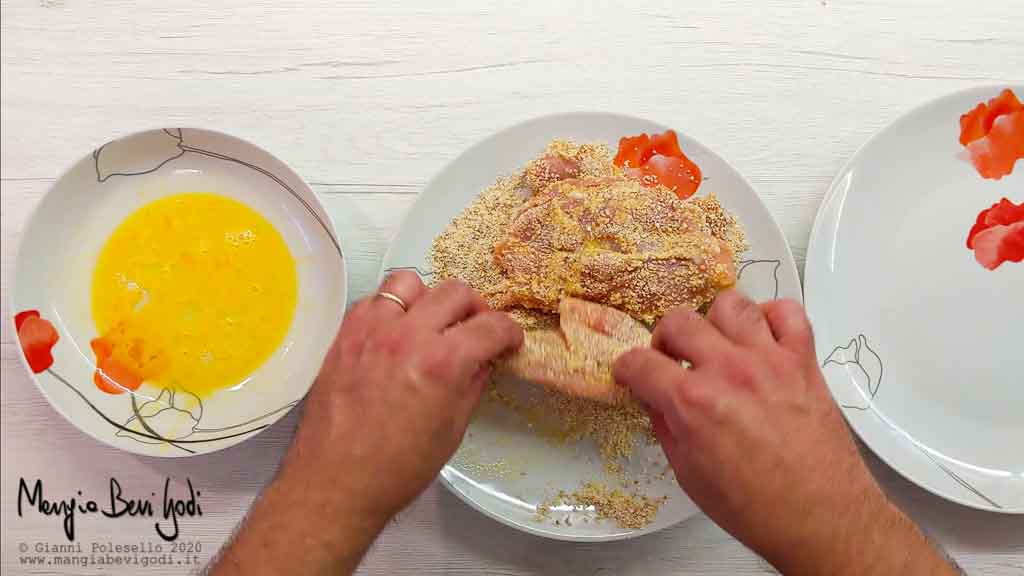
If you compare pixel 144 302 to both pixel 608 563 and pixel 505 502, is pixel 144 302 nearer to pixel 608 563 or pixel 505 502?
pixel 505 502

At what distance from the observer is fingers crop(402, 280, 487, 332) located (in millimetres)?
822

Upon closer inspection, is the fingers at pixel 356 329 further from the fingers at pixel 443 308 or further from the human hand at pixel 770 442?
the human hand at pixel 770 442

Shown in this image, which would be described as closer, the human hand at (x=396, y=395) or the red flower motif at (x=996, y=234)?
the human hand at (x=396, y=395)

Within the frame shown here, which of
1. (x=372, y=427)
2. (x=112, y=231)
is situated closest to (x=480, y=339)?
(x=372, y=427)

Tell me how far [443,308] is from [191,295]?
0.49 m

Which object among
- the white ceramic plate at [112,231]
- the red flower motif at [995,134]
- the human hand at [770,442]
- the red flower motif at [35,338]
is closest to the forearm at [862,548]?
the human hand at [770,442]

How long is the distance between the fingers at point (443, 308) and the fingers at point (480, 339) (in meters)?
0.01

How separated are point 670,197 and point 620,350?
0.24m

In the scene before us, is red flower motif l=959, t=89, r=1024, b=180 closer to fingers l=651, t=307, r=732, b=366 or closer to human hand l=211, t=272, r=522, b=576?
fingers l=651, t=307, r=732, b=366

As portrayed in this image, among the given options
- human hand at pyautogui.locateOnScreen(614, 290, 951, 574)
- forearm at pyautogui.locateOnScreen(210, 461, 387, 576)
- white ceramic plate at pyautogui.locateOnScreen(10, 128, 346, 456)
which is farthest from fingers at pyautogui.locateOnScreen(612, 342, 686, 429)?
white ceramic plate at pyautogui.locateOnScreen(10, 128, 346, 456)

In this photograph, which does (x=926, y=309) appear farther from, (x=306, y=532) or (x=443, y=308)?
(x=306, y=532)

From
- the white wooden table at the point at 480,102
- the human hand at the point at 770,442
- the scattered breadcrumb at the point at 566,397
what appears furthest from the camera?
the white wooden table at the point at 480,102

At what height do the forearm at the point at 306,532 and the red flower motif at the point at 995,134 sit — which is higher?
the red flower motif at the point at 995,134

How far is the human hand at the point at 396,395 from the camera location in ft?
2.62
